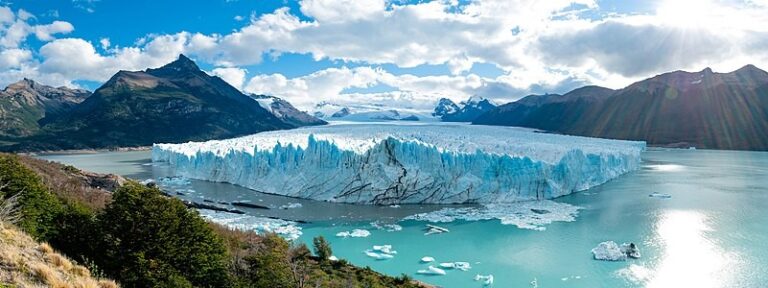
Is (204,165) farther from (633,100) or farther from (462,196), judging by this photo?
(633,100)

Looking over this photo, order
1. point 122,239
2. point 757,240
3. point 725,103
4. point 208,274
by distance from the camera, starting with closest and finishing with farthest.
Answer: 1. point 122,239
2. point 208,274
3. point 757,240
4. point 725,103

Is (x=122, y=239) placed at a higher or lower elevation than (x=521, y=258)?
higher

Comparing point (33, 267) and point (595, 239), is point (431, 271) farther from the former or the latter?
point (33, 267)

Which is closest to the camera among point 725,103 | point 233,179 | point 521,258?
point 521,258

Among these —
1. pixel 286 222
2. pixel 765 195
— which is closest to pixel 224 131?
pixel 286 222

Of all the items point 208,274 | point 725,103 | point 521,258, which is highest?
point 725,103

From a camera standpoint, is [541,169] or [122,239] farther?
[541,169]
